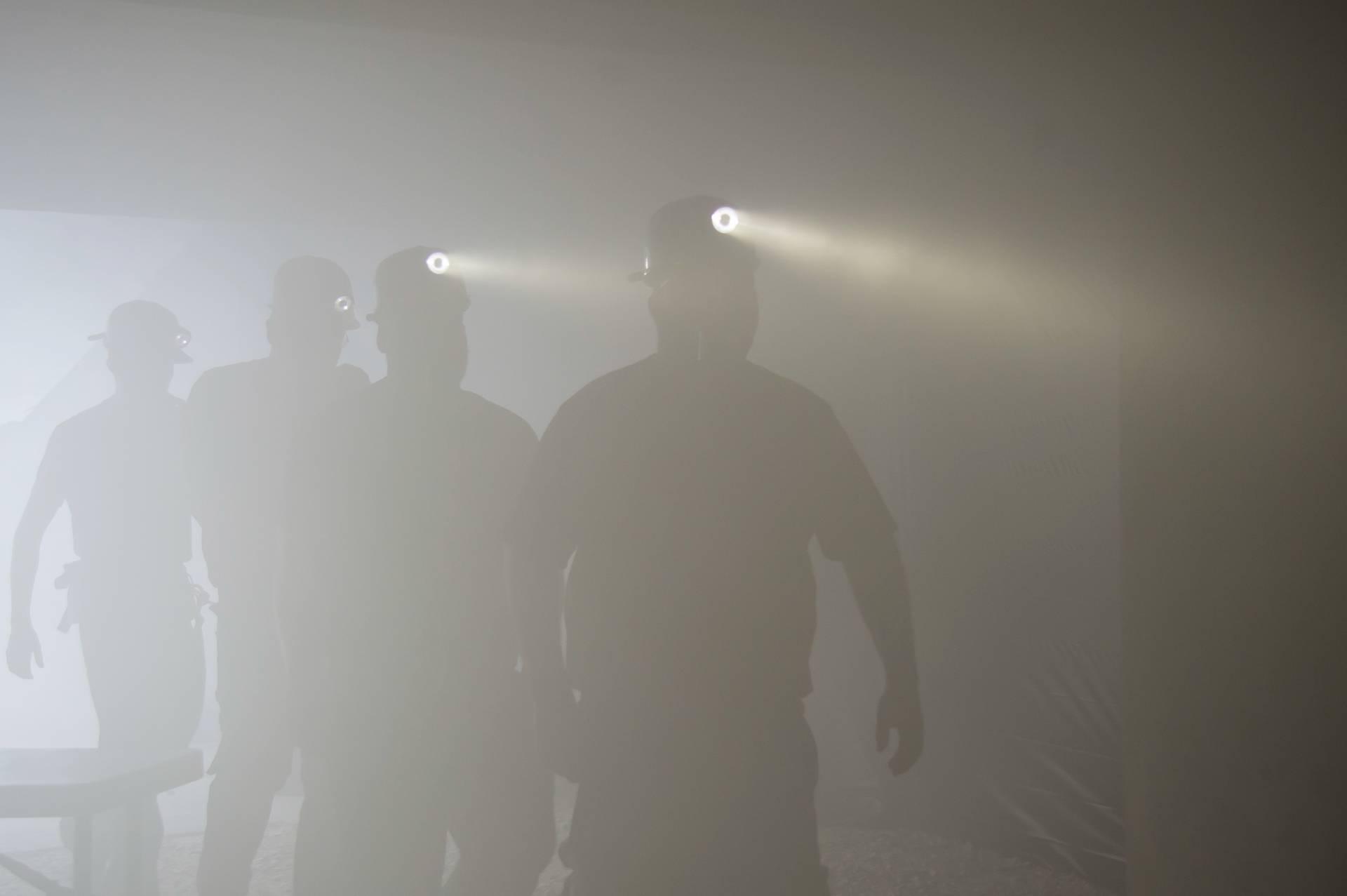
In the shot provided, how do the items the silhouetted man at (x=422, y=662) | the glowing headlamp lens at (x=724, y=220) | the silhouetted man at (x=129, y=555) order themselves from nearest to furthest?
the silhouetted man at (x=422, y=662)
the silhouetted man at (x=129, y=555)
the glowing headlamp lens at (x=724, y=220)

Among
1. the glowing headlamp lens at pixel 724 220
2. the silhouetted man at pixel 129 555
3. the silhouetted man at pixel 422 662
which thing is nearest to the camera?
the silhouetted man at pixel 422 662

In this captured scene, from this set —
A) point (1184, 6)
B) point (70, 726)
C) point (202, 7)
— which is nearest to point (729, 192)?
point (1184, 6)

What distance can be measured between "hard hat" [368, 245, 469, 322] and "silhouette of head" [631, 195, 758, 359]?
42 cm

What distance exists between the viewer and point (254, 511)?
201 cm

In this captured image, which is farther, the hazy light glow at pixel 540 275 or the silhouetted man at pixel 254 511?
the hazy light glow at pixel 540 275

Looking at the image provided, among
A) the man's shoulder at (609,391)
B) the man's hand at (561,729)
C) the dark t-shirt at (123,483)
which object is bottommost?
the man's hand at (561,729)

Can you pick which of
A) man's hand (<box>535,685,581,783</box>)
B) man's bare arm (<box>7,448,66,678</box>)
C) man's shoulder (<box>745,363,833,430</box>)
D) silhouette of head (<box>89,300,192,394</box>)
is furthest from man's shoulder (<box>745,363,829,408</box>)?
man's bare arm (<box>7,448,66,678</box>)

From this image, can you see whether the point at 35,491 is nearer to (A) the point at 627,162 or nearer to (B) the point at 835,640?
(A) the point at 627,162

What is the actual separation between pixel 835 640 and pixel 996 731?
2.00ft

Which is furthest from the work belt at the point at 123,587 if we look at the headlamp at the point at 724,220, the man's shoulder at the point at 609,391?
the headlamp at the point at 724,220

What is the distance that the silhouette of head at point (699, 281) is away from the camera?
6.63ft

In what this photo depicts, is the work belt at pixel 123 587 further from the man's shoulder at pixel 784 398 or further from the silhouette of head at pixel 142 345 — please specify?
the man's shoulder at pixel 784 398

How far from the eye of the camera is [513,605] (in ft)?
6.07

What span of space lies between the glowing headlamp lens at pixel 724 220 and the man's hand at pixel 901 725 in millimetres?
1101
